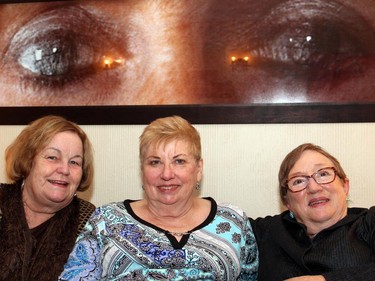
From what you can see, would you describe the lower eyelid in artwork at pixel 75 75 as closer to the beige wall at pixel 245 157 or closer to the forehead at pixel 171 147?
the beige wall at pixel 245 157

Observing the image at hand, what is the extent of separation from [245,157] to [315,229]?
2.08 ft

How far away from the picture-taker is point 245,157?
245cm

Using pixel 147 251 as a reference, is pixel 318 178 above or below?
above

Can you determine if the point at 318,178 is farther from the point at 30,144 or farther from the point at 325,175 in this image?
the point at 30,144

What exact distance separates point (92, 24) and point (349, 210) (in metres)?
1.74

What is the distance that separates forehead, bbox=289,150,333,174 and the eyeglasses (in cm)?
3

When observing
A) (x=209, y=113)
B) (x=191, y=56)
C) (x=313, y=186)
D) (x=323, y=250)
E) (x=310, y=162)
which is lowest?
(x=323, y=250)

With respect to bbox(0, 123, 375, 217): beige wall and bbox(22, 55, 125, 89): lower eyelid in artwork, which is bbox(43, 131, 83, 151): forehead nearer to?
bbox(0, 123, 375, 217): beige wall

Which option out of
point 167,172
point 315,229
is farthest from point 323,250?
point 167,172

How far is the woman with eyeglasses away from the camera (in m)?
1.80

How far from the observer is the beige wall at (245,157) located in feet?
7.71

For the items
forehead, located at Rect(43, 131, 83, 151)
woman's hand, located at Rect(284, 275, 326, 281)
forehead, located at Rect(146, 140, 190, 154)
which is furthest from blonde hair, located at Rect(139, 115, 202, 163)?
woman's hand, located at Rect(284, 275, 326, 281)

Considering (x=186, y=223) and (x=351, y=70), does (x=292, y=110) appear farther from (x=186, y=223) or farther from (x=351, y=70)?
(x=186, y=223)

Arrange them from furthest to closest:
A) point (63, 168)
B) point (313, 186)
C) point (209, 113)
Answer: point (209, 113) → point (63, 168) → point (313, 186)
